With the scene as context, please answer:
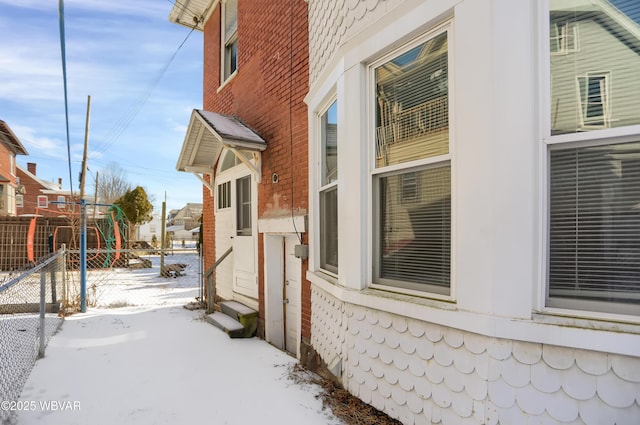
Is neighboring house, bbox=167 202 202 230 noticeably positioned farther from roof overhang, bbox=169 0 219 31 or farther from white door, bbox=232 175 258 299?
white door, bbox=232 175 258 299

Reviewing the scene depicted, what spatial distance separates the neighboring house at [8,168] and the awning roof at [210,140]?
2072 cm

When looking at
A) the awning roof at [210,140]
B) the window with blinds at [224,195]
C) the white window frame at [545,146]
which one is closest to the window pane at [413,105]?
the white window frame at [545,146]

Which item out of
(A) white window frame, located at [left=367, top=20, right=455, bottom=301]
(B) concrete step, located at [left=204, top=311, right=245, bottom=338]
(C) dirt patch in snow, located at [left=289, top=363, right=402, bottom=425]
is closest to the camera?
(A) white window frame, located at [left=367, top=20, right=455, bottom=301]

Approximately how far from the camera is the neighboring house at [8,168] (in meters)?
22.2

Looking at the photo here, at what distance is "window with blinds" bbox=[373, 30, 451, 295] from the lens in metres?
2.58

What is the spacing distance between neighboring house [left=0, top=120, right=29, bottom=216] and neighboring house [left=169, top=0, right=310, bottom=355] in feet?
69.7

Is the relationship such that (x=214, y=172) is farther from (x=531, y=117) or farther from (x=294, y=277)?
(x=531, y=117)

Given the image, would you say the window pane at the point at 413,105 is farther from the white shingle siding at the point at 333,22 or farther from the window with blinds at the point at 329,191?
the window with blinds at the point at 329,191

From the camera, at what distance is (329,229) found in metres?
4.25

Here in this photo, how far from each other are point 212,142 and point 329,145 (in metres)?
4.36

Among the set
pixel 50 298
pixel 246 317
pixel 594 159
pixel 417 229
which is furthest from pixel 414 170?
pixel 50 298

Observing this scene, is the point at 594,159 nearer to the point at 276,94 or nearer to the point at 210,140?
the point at 276,94

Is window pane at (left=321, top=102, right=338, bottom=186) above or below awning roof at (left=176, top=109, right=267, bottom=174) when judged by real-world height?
below

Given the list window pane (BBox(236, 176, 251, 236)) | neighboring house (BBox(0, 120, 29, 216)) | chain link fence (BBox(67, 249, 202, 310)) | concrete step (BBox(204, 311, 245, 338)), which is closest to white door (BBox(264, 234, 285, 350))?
concrete step (BBox(204, 311, 245, 338))
